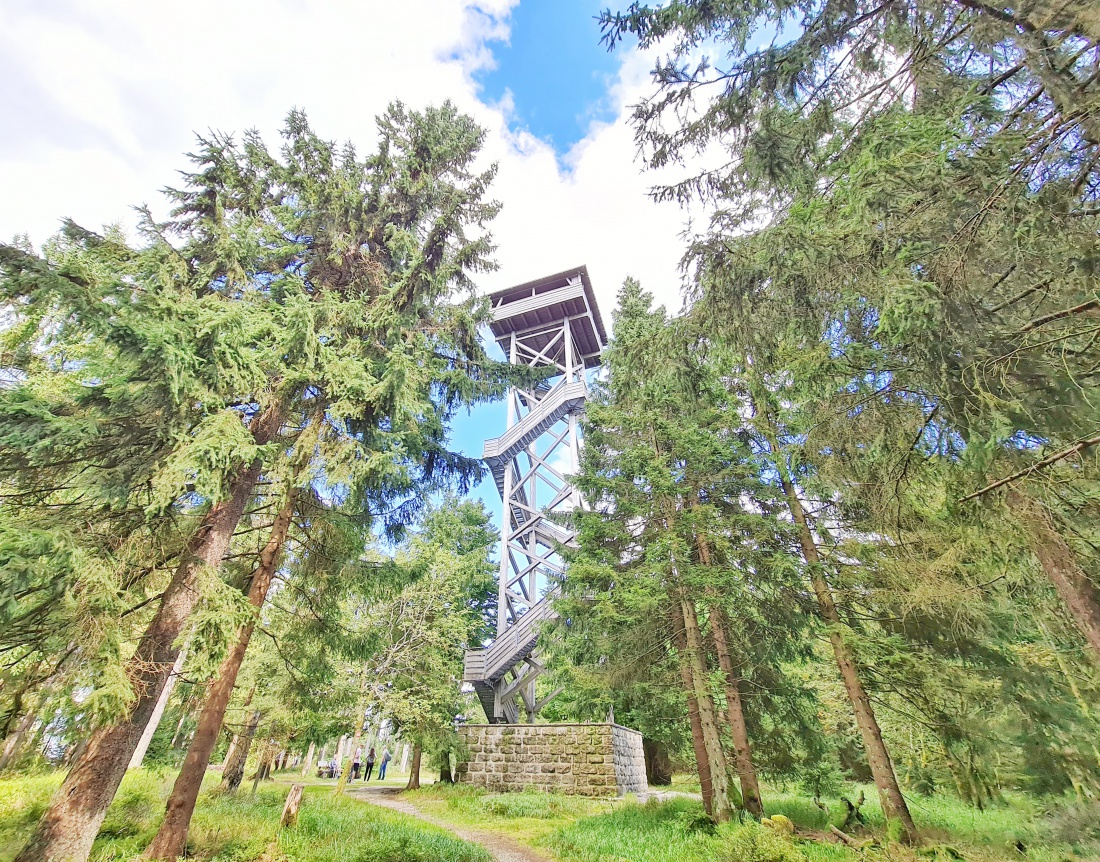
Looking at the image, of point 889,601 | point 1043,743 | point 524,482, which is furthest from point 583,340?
point 1043,743

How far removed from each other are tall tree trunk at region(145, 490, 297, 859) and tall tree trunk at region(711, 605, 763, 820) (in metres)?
6.49

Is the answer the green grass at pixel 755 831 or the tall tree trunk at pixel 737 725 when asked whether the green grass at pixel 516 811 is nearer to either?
the green grass at pixel 755 831

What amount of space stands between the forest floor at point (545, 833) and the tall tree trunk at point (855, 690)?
380 millimetres

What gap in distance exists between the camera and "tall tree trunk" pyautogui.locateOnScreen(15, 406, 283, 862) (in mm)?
3709

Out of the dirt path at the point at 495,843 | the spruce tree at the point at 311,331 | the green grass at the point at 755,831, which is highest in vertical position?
the spruce tree at the point at 311,331

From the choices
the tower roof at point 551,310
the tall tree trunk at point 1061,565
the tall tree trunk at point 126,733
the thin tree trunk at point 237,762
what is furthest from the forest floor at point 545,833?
the tower roof at point 551,310

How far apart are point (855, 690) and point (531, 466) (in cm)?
1263

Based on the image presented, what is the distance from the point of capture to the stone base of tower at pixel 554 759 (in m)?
10.4

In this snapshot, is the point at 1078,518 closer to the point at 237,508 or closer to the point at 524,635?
the point at 237,508

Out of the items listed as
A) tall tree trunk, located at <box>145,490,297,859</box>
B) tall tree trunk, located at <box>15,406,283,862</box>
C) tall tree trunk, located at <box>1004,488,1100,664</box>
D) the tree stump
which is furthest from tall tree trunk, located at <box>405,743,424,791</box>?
tall tree trunk, located at <box>1004,488,1100,664</box>

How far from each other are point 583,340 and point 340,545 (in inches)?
666

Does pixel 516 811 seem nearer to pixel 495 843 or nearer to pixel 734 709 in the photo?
pixel 495 843

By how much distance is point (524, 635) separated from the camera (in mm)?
12812

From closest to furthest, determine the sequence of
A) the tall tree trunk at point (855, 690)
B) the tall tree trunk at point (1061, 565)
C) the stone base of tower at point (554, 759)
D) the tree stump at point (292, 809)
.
→ the tall tree trunk at point (1061, 565), the tall tree trunk at point (855, 690), the tree stump at point (292, 809), the stone base of tower at point (554, 759)
